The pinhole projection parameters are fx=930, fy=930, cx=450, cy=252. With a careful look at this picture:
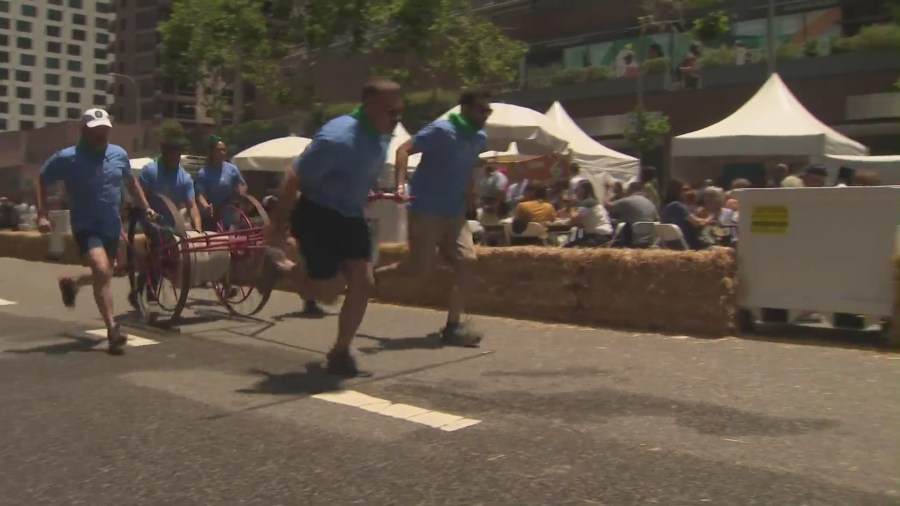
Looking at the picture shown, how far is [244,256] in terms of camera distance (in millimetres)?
8250

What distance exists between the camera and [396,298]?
9.69 meters

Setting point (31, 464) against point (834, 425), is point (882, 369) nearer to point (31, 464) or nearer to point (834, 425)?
point (834, 425)

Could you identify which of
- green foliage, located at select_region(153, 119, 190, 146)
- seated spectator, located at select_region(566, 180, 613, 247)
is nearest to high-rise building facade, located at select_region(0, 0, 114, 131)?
green foliage, located at select_region(153, 119, 190, 146)

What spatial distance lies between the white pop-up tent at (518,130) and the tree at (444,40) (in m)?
16.2

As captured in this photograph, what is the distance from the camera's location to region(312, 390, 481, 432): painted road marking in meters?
4.62

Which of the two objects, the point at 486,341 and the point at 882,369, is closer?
the point at 882,369

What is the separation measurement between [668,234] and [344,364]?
13.3 feet

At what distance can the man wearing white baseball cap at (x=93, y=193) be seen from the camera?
22.3 feet

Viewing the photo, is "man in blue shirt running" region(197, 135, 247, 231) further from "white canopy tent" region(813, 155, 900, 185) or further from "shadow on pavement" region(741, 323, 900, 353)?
"white canopy tent" region(813, 155, 900, 185)

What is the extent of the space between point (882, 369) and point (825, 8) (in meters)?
29.6

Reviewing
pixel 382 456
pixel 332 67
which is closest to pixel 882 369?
pixel 382 456

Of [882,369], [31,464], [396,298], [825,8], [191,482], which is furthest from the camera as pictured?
[825,8]

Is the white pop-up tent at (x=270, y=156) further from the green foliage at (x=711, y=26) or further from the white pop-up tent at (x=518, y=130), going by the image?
the green foliage at (x=711, y=26)

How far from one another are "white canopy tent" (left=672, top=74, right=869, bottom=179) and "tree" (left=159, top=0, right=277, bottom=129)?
20.3 metres
